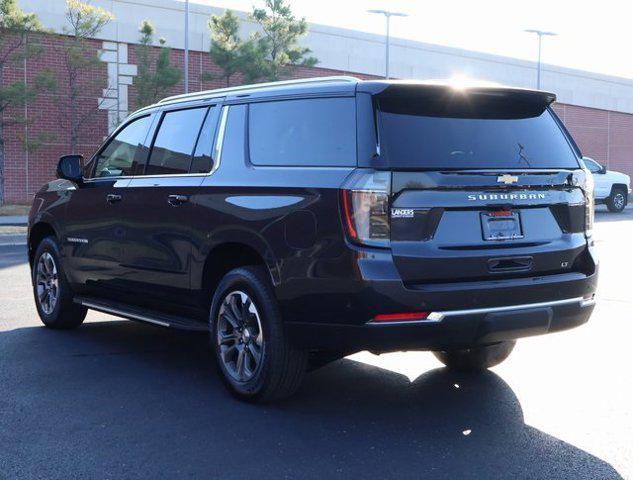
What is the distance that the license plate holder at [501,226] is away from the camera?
486 cm

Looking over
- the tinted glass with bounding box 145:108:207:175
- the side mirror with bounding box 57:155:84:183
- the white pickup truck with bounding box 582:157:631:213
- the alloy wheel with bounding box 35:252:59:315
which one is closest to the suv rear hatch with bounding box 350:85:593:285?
the tinted glass with bounding box 145:108:207:175

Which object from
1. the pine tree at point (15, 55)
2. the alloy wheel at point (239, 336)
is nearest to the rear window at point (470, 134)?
the alloy wheel at point (239, 336)

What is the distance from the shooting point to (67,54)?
26.6 metres

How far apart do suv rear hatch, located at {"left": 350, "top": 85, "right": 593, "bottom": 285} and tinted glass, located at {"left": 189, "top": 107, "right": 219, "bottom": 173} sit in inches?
57.7

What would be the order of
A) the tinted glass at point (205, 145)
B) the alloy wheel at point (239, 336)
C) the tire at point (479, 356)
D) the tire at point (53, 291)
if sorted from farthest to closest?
the tire at point (53, 291), the tire at point (479, 356), the tinted glass at point (205, 145), the alloy wheel at point (239, 336)

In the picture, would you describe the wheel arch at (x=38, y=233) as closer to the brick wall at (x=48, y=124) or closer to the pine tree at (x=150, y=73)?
the brick wall at (x=48, y=124)

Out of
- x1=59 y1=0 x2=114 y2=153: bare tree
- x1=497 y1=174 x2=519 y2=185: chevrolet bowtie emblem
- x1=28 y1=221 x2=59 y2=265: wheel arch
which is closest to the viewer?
x1=497 y1=174 x2=519 y2=185: chevrolet bowtie emblem

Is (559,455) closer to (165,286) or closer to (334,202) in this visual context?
(334,202)

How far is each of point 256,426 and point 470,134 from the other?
2001 millimetres

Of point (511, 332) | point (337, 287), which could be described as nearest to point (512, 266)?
point (511, 332)

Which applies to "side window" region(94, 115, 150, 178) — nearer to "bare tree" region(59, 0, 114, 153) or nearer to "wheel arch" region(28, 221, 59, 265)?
"wheel arch" region(28, 221, 59, 265)

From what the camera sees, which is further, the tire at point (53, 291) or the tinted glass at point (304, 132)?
the tire at point (53, 291)

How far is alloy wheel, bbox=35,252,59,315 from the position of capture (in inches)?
304

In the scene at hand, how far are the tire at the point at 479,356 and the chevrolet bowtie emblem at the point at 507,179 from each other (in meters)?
1.48
